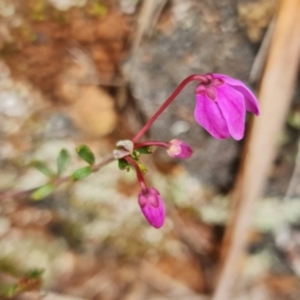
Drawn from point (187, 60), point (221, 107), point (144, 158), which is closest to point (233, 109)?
point (221, 107)

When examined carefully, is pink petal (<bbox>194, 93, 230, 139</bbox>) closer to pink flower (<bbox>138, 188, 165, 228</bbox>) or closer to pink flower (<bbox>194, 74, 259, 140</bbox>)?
pink flower (<bbox>194, 74, 259, 140</bbox>)

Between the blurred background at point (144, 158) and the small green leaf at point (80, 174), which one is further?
the blurred background at point (144, 158)

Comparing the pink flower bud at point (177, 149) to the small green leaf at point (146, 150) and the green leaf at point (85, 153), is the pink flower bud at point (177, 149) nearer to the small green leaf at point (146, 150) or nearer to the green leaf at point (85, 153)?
the small green leaf at point (146, 150)

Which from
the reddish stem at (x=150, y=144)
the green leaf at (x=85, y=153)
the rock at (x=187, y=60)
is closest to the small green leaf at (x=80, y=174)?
the green leaf at (x=85, y=153)

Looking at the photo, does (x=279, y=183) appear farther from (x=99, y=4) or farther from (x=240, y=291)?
(x=99, y=4)


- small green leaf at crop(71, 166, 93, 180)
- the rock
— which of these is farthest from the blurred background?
small green leaf at crop(71, 166, 93, 180)

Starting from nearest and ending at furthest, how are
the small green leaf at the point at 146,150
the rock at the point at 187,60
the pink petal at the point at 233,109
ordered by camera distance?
the pink petal at the point at 233,109 < the small green leaf at the point at 146,150 < the rock at the point at 187,60
